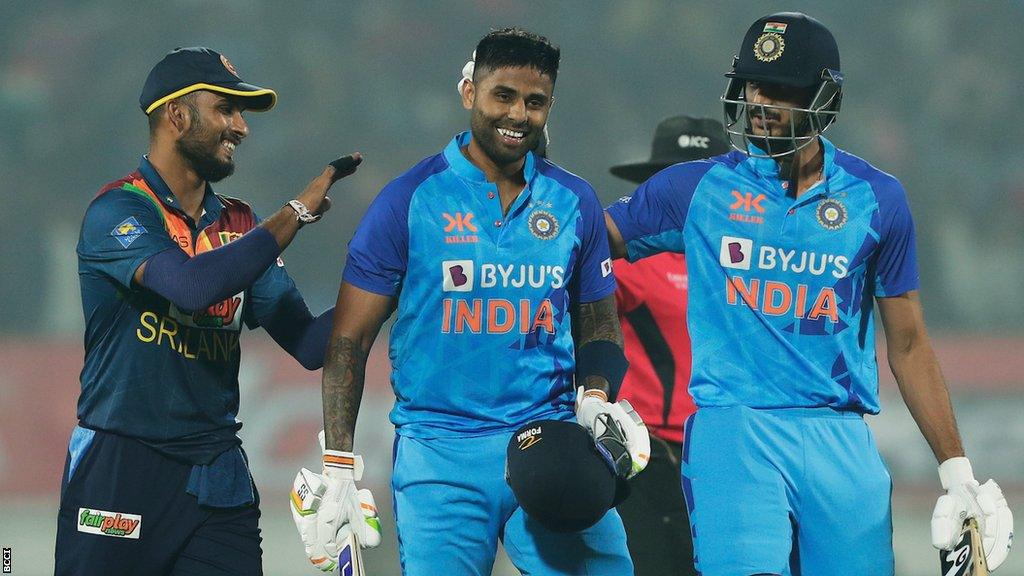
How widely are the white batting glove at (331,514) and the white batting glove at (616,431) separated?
0.58 metres

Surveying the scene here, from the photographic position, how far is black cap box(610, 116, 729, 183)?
5.50 m

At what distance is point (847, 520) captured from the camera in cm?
339

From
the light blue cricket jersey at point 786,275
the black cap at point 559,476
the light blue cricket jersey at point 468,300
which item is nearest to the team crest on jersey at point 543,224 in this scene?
the light blue cricket jersey at point 468,300

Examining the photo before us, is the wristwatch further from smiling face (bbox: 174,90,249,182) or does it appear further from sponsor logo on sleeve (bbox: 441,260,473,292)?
sponsor logo on sleeve (bbox: 441,260,473,292)

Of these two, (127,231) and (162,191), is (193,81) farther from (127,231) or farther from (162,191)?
(127,231)

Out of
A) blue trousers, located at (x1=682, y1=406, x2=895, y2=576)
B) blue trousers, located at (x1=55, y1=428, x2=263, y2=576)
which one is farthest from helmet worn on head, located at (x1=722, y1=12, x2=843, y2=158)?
blue trousers, located at (x1=55, y1=428, x2=263, y2=576)

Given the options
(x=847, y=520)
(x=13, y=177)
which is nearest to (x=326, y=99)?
(x=13, y=177)

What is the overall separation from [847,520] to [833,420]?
0.84 ft

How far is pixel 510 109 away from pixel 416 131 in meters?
6.69

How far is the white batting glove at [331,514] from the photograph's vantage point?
11.0 feet

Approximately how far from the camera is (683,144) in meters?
5.54

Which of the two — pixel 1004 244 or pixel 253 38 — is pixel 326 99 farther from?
pixel 1004 244

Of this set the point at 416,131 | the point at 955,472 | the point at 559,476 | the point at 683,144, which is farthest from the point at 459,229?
the point at 416,131

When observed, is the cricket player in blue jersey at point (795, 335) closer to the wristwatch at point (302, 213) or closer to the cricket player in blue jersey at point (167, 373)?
the wristwatch at point (302, 213)
